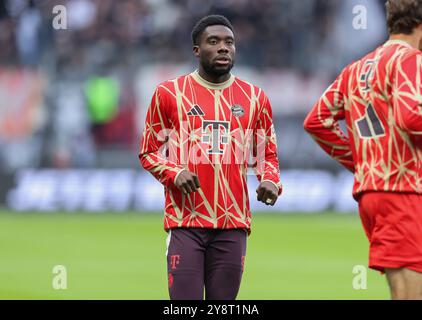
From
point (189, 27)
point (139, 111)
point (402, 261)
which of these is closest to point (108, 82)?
point (139, 111)

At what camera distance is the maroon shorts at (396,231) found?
5.68 metres

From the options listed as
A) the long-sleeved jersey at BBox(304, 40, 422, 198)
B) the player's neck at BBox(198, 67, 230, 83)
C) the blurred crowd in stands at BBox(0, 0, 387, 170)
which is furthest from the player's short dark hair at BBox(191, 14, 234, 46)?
the blurred crowd in stands at BBox(0, 0, 387, 170)

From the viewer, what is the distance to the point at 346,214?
66.7 ft

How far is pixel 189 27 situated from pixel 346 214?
5752mm

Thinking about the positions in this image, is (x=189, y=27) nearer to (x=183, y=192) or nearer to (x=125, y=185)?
(x=125, y=185)

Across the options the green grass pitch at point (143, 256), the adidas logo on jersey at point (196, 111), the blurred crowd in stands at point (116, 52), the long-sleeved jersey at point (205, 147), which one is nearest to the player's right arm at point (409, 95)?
the long-sleeved jersey at point (205, 147)

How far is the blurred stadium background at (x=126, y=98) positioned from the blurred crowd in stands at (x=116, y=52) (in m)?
0.03

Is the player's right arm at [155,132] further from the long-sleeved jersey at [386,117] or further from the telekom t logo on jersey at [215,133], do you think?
the long-sleeved jersey at [386,117]

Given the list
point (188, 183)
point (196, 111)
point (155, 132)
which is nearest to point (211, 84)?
point (196, 111)

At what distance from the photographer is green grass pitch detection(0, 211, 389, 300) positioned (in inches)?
460

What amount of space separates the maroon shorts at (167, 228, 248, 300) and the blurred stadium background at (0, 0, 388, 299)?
10120 millimetres

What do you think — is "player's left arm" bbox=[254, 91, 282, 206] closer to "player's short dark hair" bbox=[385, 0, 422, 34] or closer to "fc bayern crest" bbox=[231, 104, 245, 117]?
"fc bayern crest" bbox=[231, 104, 245, 117]

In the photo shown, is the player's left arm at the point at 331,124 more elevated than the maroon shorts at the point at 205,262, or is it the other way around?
the player's left arm at the point at 331,124

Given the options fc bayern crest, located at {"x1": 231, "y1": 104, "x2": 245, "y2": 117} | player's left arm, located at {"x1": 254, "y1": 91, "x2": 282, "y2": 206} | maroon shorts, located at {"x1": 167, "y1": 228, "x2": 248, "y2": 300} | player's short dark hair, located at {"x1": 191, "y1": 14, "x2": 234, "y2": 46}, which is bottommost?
maroon shorts, located at {"x1": 167, "y1": 228, "x2": 248, "y2": 300}
